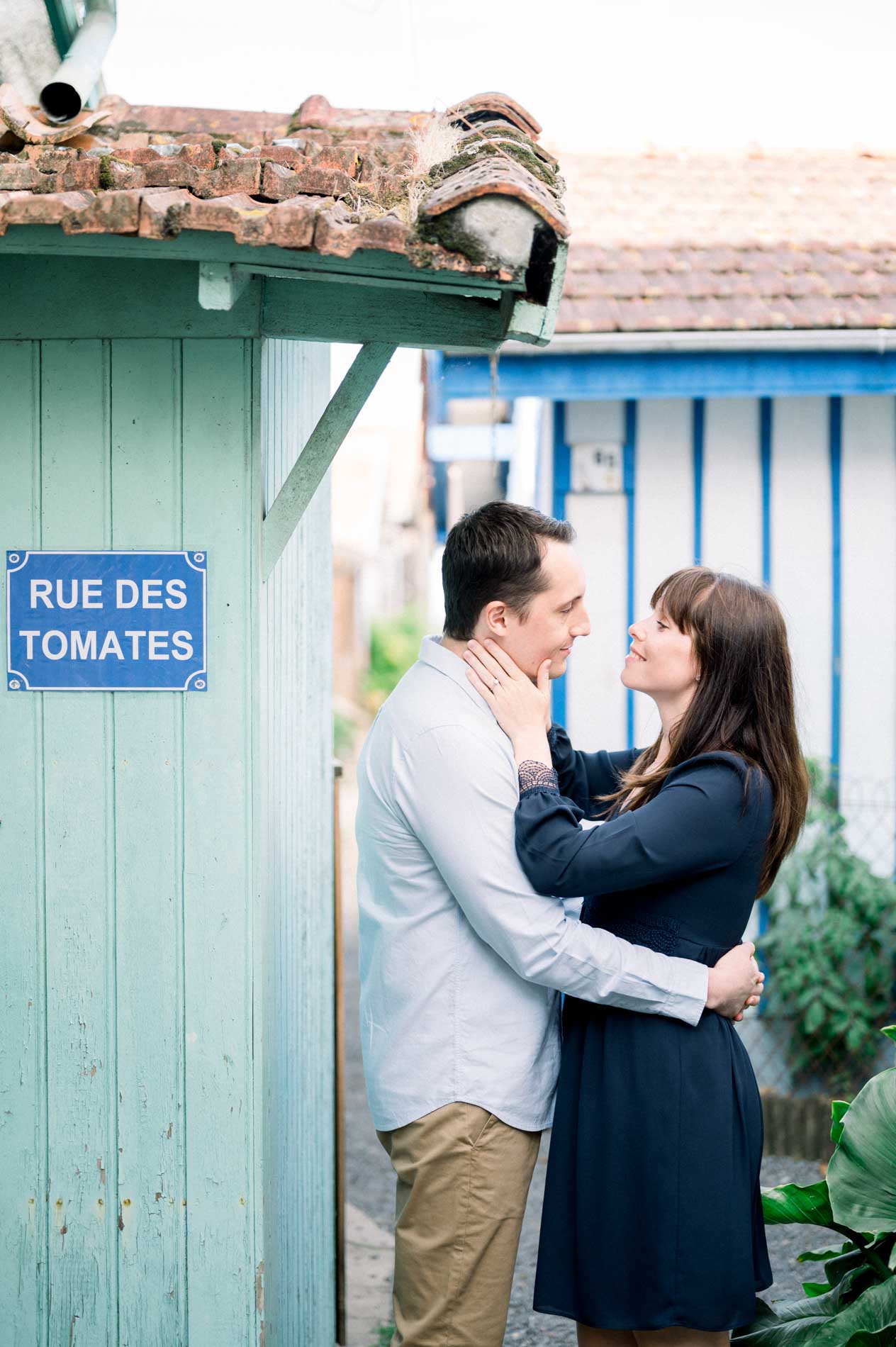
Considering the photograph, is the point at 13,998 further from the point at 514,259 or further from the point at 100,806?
the point at 514,259

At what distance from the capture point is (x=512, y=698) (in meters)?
2.39

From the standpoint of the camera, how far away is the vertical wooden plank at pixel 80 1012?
2461 millimetres

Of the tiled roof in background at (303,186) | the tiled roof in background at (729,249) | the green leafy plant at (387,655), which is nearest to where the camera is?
the tiled roof in background at (303,186)

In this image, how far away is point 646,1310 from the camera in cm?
224

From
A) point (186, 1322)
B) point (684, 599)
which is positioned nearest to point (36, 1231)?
point (186, 1322)

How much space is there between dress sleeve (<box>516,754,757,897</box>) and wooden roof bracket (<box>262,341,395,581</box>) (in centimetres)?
80

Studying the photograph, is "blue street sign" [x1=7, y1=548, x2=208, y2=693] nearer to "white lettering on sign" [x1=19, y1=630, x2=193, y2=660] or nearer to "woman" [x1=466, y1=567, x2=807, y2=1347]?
"white lettering on sign" [x1=19, y1=630, x2=193, y2=660]

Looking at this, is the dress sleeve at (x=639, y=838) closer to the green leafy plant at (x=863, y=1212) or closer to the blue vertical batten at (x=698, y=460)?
the green leafy plant at (x=863, y=1212)

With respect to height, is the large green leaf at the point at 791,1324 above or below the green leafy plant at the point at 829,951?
below

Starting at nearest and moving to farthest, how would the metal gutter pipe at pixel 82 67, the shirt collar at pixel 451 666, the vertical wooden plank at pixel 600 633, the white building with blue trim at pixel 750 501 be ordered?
the shirt collar at pixel 451 666
the metal gutter pipe at pixel 82 67
the white building with blue trim at pixel 750 501
the vertical wooden plank at pixel 600 633

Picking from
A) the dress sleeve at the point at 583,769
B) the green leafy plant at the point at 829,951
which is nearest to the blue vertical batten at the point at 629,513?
the green leafy plant at the point at 829,951

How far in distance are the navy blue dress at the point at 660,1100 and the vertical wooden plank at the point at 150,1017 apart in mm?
760

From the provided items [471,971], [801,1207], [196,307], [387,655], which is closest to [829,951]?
[801,1207]

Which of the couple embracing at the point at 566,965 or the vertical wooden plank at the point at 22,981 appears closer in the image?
the couple embracing at the point at 566,965
